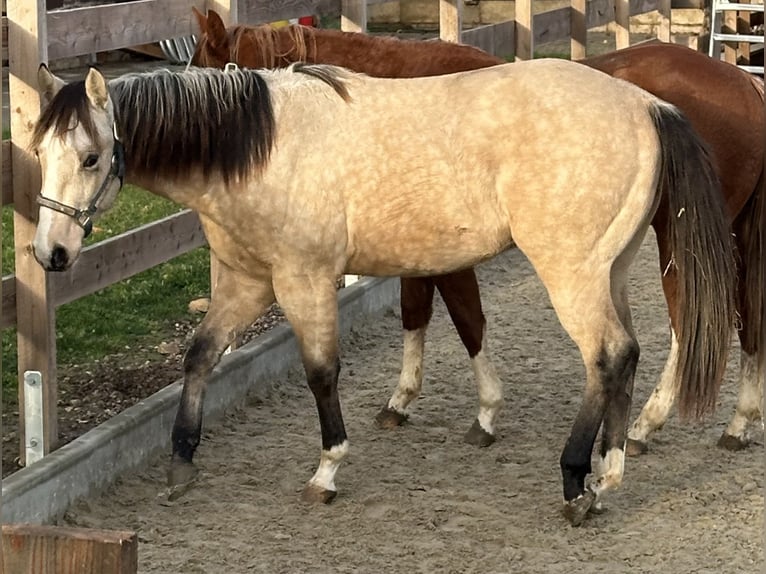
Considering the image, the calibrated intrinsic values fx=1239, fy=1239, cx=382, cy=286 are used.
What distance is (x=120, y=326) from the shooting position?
232 inches

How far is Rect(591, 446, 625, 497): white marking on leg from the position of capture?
3.91 meters

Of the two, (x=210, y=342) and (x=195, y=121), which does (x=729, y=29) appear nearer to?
(x=210, y=342)

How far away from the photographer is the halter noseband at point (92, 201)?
3391 millimetres

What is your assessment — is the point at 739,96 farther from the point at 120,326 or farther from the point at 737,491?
the point at 120,326

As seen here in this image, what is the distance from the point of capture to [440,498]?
4.04m

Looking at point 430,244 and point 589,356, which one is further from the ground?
point 430,244

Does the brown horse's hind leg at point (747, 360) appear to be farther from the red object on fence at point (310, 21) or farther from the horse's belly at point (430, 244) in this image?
the red object on fence at point (310, 21)

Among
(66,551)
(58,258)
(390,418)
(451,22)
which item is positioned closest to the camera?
(66,551)

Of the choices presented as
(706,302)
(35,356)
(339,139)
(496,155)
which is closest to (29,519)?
(35,356)

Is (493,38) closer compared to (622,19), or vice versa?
(493,38)

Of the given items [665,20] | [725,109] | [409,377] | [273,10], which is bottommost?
[409,377]

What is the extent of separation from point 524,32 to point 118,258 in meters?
3.72

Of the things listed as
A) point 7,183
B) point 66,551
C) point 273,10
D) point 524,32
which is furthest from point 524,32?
point 66,551

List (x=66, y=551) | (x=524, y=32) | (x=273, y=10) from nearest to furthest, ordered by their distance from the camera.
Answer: (x=66, y=551), (x=273, y=10), (x=524, y=32)
